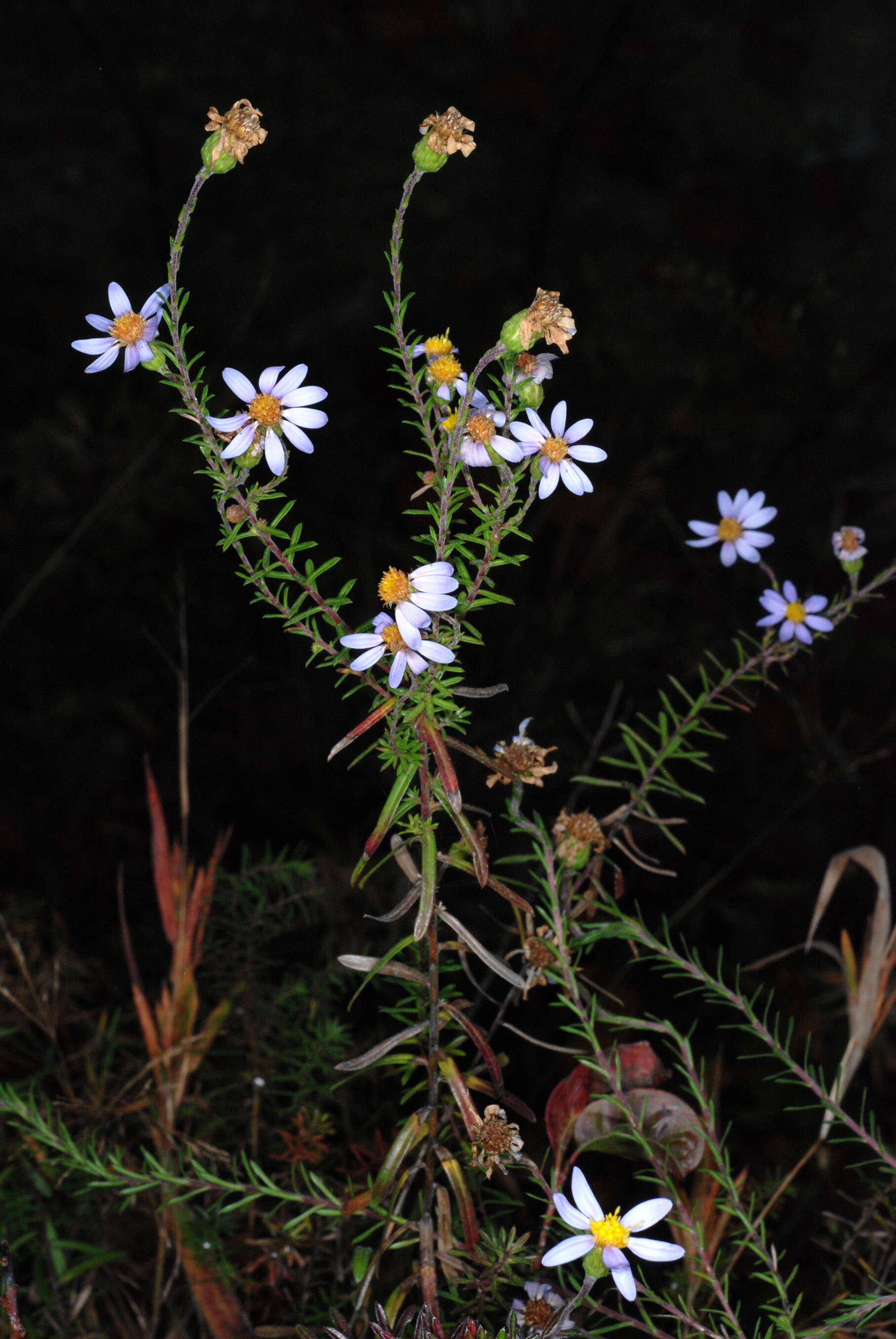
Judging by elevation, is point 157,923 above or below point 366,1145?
above

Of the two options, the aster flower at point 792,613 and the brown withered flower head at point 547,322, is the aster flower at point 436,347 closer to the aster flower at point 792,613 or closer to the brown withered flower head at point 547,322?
the brown withered flower head at point 547,322

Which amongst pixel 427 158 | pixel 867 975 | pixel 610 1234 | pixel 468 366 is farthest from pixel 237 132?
pixel 468 366

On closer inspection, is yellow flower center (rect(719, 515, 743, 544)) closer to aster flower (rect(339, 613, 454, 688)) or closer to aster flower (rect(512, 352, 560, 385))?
aster flower (rect(512, 352, 560, 385))

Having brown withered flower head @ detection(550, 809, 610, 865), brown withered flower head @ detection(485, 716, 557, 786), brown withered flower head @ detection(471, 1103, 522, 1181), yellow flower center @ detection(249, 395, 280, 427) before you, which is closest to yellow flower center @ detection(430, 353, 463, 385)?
yellow flower center @ detection(249, 395, 280, 427)

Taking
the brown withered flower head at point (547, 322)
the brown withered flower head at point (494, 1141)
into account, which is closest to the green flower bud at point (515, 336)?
the brown withered flower head at point (547, 322)

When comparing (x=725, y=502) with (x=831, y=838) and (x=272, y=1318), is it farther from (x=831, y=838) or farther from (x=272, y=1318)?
(x=831, y=838)

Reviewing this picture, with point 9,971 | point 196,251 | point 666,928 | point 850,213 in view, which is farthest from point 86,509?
point 850,213

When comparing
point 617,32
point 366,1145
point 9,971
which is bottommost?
point 366,1145
